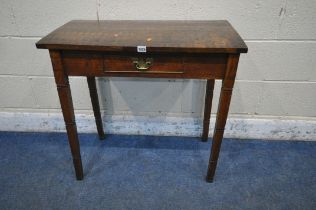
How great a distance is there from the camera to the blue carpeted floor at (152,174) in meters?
1.18

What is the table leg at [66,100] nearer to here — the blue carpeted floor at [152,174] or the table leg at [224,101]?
the blue carpeted floor at [152,174]

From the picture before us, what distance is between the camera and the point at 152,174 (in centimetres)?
133

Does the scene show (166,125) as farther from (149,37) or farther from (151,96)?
(149,37)

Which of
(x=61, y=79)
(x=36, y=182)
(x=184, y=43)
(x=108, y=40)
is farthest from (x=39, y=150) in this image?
(x=184, y=43)

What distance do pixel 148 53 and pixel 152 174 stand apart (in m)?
0.70

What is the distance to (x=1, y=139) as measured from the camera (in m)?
1.61

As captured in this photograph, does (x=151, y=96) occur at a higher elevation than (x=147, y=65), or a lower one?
lower

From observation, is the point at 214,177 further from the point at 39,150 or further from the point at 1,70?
the point at 1,70

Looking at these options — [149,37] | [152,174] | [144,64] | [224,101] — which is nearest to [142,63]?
[144,64]

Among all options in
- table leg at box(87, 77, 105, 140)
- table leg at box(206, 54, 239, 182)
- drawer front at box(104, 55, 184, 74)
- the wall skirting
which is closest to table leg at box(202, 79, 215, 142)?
the wall skirting

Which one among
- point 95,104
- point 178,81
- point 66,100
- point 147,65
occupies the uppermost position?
point 147,65

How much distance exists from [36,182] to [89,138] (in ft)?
1.36

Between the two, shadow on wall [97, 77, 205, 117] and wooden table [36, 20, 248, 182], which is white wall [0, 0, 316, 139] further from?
wooden table [36, 20, 248, 182]

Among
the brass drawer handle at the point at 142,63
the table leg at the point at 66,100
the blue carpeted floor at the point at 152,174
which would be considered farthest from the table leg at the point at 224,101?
the table leg at the point at 66,100
